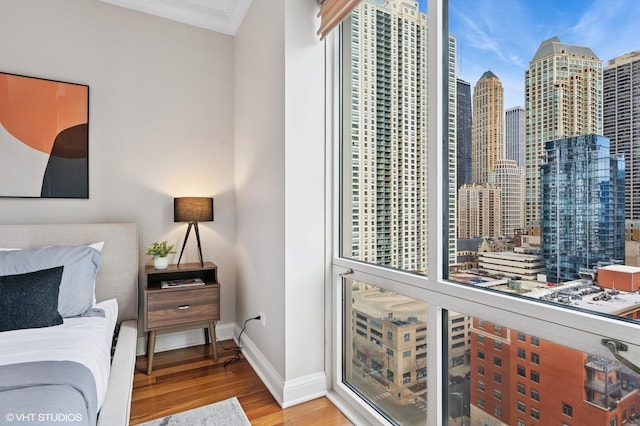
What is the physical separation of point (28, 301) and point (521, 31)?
2483mm

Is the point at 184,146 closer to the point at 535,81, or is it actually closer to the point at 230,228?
the point at 230,228

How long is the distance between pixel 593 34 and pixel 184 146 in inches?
111

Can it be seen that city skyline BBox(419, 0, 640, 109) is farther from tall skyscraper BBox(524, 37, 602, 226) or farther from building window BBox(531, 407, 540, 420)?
building window BBox(531, 407, 540, 420)

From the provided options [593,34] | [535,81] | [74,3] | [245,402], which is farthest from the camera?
[74,3]

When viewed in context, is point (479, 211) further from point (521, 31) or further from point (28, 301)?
point (28, 301)

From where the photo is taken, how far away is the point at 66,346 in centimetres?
153

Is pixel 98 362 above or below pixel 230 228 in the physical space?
below

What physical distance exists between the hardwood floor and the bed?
0.37 metres

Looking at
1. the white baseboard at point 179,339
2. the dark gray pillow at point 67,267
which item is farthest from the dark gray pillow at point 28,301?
the white baseboard at point 179,339

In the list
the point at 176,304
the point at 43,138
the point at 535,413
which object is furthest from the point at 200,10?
the point at 535,413

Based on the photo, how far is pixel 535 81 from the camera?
1169mm

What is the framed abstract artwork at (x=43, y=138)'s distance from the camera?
2.46 meters

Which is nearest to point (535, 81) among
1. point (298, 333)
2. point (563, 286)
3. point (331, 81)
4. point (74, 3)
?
point (563, 286)

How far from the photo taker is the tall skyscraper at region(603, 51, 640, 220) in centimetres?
93
